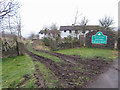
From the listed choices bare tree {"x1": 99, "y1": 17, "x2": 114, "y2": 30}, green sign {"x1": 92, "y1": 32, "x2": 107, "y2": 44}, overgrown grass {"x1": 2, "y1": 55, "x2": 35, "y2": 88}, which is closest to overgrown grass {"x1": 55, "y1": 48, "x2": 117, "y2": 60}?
green sign {"x1": 92, "y1": 32, "x2": 107, "y2": 44}

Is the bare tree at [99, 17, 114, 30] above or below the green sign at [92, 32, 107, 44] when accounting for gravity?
above

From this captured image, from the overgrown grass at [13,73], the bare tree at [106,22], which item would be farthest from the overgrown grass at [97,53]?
the bare tree at [106,22]

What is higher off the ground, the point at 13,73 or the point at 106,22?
the point at 106,22

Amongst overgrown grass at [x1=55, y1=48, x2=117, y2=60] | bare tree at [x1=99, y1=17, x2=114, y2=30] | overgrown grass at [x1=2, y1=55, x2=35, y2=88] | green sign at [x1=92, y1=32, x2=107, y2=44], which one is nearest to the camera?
overgrown grass at [x1=2, y1=55, x2=35, y2=88]

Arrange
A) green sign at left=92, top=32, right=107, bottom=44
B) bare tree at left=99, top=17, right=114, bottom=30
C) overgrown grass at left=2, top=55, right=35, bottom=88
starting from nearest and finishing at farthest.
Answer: overgrown grass at left=2, top=55, right=35, bottom=88, green sign at left=92, top=32, right=107, bottom=44, bare tree at left=99, top=17, right=114, bottom=30

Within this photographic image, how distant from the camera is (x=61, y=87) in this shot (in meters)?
2.33

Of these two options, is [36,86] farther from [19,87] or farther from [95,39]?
[95,39]

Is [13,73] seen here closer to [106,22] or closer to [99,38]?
[99,38]

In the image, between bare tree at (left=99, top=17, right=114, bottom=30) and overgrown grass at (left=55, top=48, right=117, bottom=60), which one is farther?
bare tree at (left=99, top=17, right=114, bottom=30)

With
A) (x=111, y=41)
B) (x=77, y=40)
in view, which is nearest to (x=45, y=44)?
(x=77, y=40)

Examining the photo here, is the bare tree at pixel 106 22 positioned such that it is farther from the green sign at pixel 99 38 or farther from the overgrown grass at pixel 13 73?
the overgrown grass at pixel 13 73

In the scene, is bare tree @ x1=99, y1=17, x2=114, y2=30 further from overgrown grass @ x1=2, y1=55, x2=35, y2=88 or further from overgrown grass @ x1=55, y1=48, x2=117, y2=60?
overgrown grass @ x1=2, y1=55, x2=35, y2=88

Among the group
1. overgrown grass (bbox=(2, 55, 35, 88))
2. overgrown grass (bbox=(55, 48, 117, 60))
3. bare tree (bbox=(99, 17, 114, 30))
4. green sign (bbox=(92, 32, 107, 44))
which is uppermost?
bare tree (bbox=(99, 17, 114, 30))

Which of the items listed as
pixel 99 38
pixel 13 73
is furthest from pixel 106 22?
pixel 13 73
